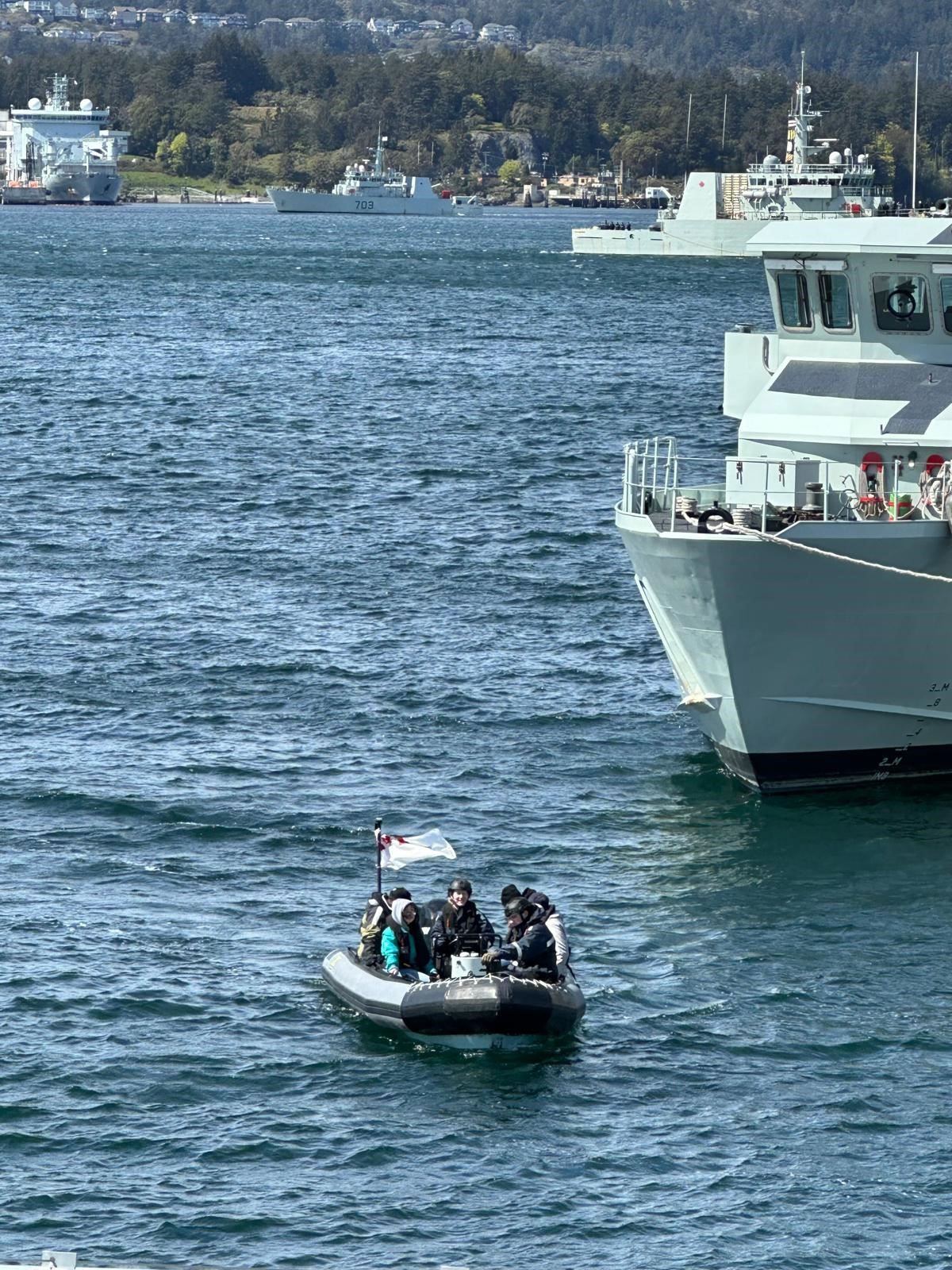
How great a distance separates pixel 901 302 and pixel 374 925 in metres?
15.4

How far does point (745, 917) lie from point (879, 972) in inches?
98.9

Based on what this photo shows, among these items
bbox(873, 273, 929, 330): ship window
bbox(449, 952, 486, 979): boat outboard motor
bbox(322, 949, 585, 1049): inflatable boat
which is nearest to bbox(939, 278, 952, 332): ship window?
bbox(873, 273, 929, 330): ship window

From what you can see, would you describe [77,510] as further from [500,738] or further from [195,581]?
[500,738]

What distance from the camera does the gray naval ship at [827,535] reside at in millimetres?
32875

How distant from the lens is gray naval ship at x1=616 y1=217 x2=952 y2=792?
32.9 metres

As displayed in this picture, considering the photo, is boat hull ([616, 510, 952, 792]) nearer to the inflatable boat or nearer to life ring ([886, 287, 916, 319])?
life ring ([886, 287, 916, 319])

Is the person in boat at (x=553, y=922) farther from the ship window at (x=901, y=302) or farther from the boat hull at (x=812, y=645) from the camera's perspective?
the ship window at (x=901, y=302)

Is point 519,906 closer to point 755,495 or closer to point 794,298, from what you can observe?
point 755,495

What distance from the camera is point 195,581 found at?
51781mm

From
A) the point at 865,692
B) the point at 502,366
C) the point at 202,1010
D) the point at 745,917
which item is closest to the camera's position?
the point at 202,1010

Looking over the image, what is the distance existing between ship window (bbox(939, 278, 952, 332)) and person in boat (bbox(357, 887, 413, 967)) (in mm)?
14953

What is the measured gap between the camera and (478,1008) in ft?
83.4

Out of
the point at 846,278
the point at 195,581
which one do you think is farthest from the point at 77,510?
the point at 846,278


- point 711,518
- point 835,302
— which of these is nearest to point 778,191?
point 835,302
